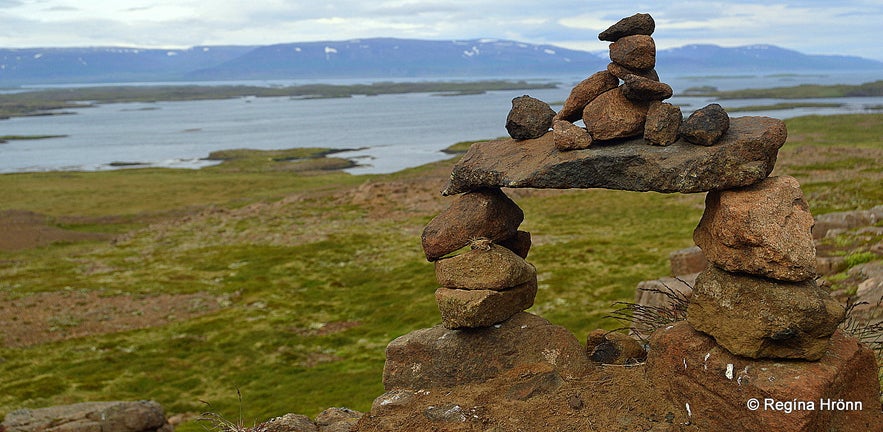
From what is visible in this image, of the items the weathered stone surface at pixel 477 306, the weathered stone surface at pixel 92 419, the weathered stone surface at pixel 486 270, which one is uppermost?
the weathered stone surface at pixel 486 270

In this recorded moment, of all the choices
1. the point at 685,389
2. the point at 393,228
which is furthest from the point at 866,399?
the point at 393,228

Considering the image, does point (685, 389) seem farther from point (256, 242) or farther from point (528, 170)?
point (256, 242)

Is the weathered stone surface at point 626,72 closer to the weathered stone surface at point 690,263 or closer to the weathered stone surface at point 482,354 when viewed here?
the weathered stone surface at point 482,354

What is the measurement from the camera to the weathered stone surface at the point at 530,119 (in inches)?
671

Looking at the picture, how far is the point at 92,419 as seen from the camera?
24859mm

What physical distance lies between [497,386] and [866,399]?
7.32 meters

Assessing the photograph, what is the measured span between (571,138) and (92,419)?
2052cm

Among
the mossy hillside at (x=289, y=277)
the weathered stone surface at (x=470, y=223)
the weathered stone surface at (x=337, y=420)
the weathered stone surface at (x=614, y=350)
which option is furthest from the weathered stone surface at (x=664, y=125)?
the mossy hillside at (x=289, y=277)

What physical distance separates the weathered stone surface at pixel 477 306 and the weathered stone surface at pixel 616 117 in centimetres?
433

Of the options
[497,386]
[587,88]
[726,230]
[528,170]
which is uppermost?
[587,88]

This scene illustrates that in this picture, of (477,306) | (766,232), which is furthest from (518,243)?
(766,232)

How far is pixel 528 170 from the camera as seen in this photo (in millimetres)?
15508

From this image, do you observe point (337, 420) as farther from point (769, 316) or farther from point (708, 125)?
point (708, 125)

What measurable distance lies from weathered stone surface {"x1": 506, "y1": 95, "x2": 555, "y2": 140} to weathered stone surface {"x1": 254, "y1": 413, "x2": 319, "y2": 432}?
8574mm
